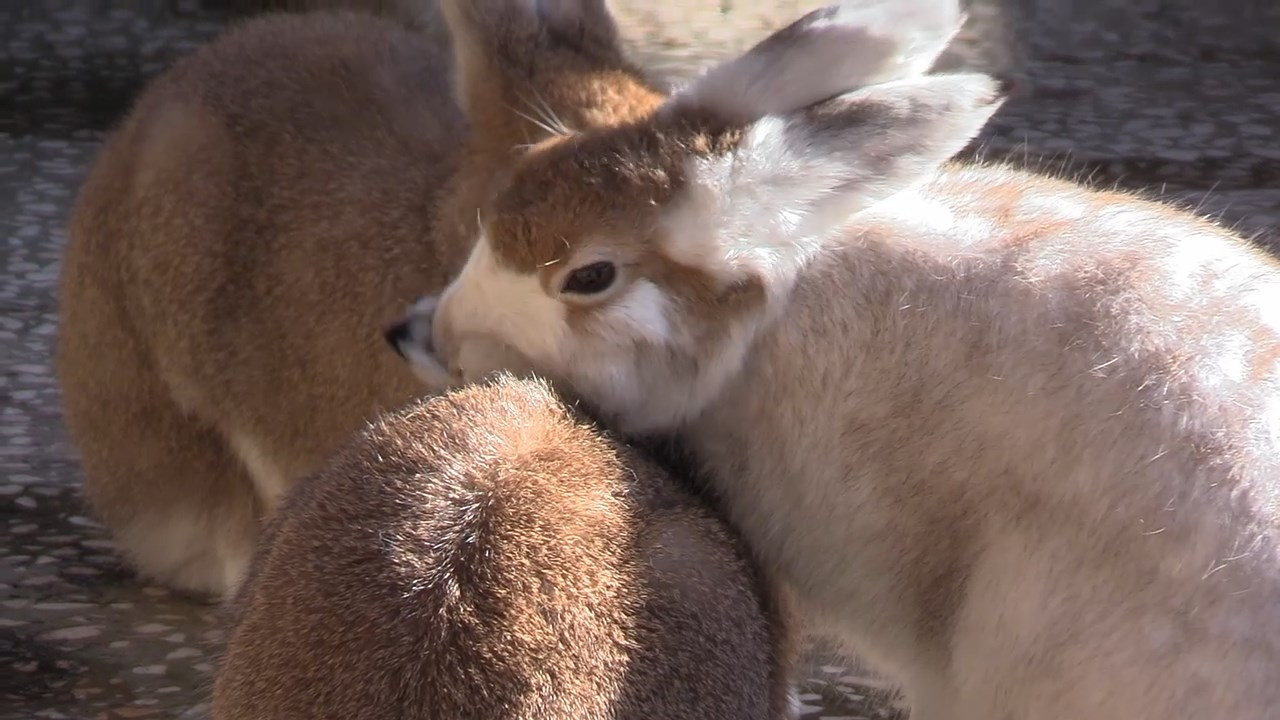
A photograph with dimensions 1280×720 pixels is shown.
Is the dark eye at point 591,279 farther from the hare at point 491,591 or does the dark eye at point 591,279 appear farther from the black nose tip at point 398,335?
the black nose tip at point 398,335

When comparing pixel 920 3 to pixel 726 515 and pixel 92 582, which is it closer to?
pixel 726 515

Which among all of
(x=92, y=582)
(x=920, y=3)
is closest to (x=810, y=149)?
(x=920, y=3)

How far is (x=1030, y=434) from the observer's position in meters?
2.11

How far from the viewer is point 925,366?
2225 millimetres

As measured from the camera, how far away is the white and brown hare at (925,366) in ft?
6.61

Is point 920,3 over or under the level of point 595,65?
over

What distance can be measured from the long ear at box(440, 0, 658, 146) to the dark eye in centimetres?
61

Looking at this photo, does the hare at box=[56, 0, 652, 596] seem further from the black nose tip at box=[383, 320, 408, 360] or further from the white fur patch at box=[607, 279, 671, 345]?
the white fur patch at box=[607, 279, 671, 345]

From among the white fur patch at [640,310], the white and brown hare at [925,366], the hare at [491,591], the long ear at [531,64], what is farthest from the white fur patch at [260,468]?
the white fur patch at [640,310]

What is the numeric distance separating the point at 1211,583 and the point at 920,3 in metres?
0.88

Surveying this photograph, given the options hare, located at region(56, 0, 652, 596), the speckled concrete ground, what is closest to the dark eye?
hare, located at region(56, 0, 652, 596)

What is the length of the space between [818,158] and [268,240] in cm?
141

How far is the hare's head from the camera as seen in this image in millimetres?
2229

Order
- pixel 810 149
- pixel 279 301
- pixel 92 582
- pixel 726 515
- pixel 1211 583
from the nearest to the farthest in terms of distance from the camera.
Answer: pixel 1211 583, pixel 810 149, pixel 726 515, pixel 279 301, pixel 92 582
